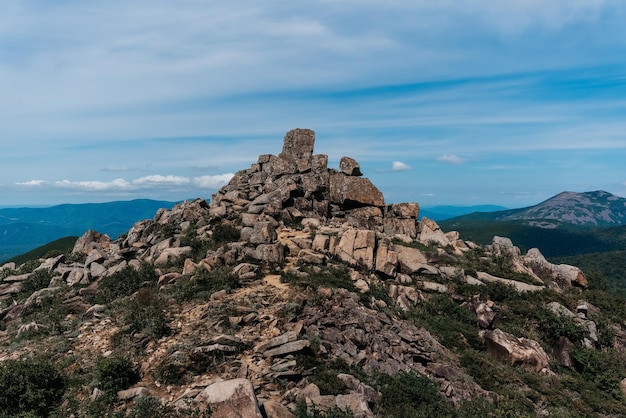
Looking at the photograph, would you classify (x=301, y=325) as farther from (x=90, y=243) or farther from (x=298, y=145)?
(x=90, y=243)

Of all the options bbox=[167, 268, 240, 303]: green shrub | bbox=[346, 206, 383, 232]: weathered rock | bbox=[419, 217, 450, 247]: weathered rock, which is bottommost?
bbox=[167, 268, 240, 303]: green shrub

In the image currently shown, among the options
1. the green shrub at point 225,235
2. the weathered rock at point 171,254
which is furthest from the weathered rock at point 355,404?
the weathered rock at point 171,254

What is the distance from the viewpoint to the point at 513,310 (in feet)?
86.0

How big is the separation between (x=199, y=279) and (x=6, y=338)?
10997 mm

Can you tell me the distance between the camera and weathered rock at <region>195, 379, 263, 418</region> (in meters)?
12.7

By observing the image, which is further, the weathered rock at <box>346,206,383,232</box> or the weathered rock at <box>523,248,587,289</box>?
the weathered rock at <box>346,206,383,232</box>

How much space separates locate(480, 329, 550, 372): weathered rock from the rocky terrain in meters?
0.10

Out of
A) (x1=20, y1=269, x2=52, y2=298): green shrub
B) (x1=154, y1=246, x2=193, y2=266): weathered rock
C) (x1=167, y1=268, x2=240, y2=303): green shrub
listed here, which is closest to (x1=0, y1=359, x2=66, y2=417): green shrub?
(x1=167, y1=268, x2=240, y2=303): green shrub

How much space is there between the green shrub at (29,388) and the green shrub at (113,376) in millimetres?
1758

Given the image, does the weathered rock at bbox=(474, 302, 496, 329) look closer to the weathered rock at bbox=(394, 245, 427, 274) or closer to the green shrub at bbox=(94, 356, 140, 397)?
the weathered rock at bbox=(394, 245, 427, 274)

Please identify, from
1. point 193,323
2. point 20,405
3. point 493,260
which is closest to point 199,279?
point 193,323

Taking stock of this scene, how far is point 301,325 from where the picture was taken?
60.6 feet

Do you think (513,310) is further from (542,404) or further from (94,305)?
(94,305)

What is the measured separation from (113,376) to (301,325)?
7.83 metres
